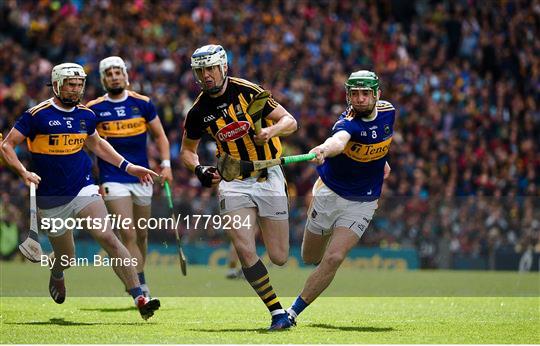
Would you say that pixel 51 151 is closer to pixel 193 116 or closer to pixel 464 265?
pixel 193 116

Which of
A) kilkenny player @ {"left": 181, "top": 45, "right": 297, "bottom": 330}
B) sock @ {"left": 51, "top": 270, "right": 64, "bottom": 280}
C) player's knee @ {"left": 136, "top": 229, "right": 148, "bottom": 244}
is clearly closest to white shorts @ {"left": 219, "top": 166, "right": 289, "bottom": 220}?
kilkenny player @ {"left": 181, "top": 45, "right": 297, "bottom": 330}

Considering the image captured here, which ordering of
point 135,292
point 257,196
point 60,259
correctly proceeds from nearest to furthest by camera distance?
point 257,196 → point 135,292 → point 60,259

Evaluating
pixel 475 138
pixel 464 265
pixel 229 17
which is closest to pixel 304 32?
pixel 229 17

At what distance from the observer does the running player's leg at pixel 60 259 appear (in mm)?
11734

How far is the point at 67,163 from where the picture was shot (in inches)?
452

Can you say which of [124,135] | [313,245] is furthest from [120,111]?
[313,245]

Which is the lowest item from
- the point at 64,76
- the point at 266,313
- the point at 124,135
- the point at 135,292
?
the point at 266,313

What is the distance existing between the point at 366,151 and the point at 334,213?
2.24 ft

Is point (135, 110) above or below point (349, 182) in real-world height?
above

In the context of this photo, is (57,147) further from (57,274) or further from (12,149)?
(57,274)

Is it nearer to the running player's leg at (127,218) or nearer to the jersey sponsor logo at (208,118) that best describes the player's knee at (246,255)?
the jersey sponsor logo at (208,118)

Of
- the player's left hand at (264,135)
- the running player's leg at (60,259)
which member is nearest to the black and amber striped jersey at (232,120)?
the player's left hand at (264,135)

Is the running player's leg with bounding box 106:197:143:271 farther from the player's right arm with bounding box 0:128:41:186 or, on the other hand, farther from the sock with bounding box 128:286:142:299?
the player's right arm with bounding box 0:128:41:186

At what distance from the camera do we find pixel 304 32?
84.9ft
